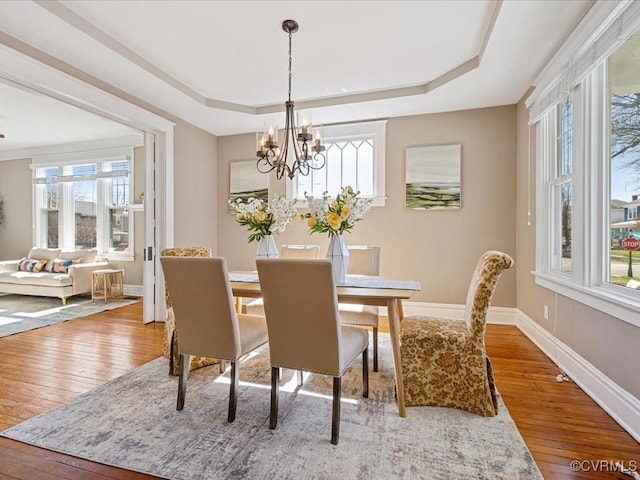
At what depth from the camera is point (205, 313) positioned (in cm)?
193

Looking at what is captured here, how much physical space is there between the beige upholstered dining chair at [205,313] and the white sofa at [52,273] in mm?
4322

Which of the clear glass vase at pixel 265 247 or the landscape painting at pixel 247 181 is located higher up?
the landscape painting at pixel 247 181

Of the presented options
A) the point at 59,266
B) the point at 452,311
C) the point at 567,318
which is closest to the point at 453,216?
the point at 452,311

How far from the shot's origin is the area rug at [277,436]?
1557 mm

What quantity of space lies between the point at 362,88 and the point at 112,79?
7.98 feet

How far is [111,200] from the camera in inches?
243

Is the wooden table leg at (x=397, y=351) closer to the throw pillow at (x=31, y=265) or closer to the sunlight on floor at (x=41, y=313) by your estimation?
the sunlight on floor at (x=41, y=313)

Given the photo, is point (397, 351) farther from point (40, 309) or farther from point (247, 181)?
point (40, 309)

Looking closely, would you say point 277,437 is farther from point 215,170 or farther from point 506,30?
point 215,170

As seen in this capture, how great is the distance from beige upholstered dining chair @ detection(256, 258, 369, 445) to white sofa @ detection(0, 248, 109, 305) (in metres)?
4.87

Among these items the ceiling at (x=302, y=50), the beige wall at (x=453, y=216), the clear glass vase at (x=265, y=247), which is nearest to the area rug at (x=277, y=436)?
the clear glass vase at (x=265, y=247)

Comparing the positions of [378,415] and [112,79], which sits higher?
[112,79]

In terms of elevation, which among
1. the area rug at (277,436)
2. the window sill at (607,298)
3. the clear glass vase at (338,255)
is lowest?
the area rug at (277,436)

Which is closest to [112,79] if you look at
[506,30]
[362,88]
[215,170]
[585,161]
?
[215,170]
